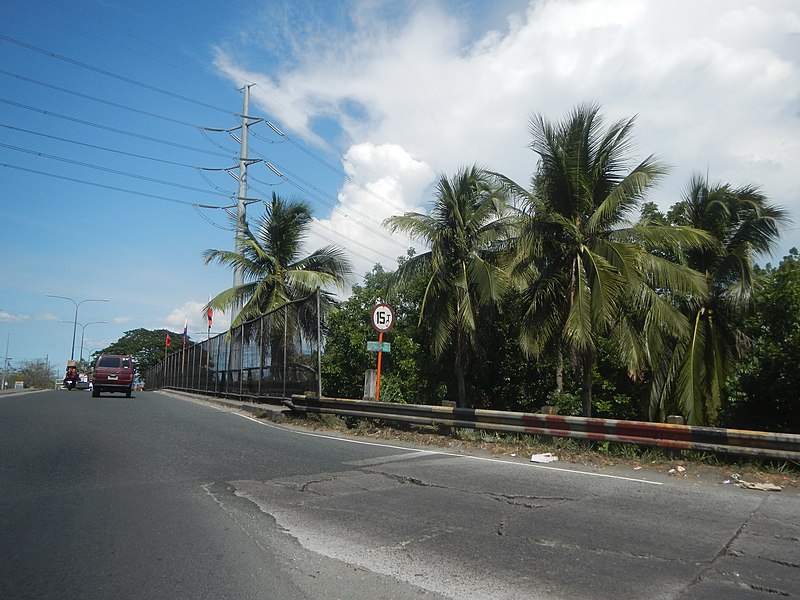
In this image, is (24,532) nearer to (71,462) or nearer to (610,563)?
(71,462)

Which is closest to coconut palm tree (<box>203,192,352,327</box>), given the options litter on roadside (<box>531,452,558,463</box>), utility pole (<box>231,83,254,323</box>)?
utility pole (<box>231,83,254,323</box>)

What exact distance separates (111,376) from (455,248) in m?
16.4

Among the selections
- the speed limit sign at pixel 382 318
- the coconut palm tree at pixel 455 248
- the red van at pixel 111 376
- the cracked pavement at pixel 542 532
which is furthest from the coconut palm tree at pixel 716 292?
the red van at pixel 111 376

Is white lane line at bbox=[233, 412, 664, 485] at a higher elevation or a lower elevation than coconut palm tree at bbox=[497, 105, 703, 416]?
lower

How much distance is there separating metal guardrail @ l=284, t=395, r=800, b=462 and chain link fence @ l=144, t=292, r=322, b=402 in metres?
3.67

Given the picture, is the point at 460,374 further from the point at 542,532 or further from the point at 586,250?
the point at 542,532

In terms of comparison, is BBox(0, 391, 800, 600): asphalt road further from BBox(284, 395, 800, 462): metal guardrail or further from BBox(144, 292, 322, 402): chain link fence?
BBox(144, 292, 322, 402): chain link fence

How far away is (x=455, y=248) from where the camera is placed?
22516mm

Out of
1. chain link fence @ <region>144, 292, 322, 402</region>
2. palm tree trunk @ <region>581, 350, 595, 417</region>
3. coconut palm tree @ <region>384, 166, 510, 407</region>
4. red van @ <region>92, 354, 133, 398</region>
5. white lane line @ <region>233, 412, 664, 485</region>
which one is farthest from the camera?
red van @ <region>92, 354, 133, 398</region>

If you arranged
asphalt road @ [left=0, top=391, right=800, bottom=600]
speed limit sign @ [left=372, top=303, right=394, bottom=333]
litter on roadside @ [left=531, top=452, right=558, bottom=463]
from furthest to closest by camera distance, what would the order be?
1. speed limit sign @ [left=372, top=303, right=394, bottom=333]
2. litter on roadside @ [left=531, top=452, right=558, bottom=463]
3. asphalt road @ [left=0, top=391, right=800, bottom=600]

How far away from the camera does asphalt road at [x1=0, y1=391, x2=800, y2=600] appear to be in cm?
457

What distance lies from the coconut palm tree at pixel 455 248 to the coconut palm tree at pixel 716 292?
6275 mm

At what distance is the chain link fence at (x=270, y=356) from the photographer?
59.9 ft

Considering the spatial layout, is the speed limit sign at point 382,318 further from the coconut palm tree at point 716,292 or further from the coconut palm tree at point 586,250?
the coconut palm tree at point 716,292
